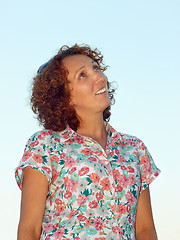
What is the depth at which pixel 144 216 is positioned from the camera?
4.07 metres

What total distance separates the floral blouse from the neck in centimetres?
16

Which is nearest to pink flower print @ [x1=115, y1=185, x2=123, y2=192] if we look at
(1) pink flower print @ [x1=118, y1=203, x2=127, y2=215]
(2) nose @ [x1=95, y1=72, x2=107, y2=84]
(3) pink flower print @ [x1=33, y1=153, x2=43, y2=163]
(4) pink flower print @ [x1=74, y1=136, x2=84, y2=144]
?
(1) pink flower print @ [x1=118, y1=203, x2=127, y2=215]

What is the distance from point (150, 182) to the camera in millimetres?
4121

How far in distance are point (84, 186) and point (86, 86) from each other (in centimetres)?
88

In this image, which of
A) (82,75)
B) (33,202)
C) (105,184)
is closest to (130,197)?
(105,184)

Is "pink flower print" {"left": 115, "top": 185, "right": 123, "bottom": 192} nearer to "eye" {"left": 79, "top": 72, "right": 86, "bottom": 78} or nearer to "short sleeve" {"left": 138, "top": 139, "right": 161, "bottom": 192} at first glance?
"short sleeve" {"left": 138, "top": 139, "right": 161, "bottom": 192}

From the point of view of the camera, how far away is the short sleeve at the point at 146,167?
411 centimetres

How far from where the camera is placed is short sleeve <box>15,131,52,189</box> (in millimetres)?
3705

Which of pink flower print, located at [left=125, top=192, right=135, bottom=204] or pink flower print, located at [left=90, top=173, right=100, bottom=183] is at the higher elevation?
pink flower print, located at [left=90, top=173, right=100, bottom=183]

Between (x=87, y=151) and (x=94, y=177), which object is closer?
(x=94, y=177)

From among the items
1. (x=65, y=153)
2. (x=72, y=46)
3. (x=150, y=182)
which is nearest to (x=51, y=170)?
(x=65, y=153)

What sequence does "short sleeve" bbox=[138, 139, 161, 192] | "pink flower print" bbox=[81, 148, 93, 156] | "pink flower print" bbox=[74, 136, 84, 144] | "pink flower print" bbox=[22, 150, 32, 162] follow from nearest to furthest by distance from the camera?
"pink flower print" bbox=[22, 150, 32, 162]
"pink flower print" bbox=[81, 148, 93, 156]
"pink flower print" bbox=[74, 136, 84, 144]
"short sleeve" bbox=[138, 139, 161, 192]

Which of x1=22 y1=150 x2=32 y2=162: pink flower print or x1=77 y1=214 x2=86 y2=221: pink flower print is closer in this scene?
x1=77 y1=214 x2=86 y2=221: pink flower print

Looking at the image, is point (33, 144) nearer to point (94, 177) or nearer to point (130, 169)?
point (94, 177)
